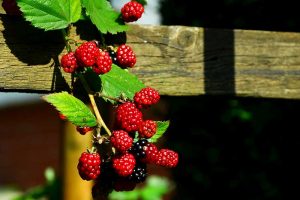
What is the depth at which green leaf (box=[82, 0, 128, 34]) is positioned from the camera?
1.58 m

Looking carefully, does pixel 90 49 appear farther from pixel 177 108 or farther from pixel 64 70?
pixel 177 108

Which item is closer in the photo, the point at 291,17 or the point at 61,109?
the point at 61,109

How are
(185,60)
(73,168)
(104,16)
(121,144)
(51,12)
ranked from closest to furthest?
(121,144)
(51,12)
(104,16)
(185,60)
(73,168)

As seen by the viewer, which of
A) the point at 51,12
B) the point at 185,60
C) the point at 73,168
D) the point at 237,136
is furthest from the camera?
the point at 237,136

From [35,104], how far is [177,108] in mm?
5305

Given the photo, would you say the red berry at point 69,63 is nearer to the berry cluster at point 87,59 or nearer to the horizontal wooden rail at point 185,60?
the berry cluster at point 87,59

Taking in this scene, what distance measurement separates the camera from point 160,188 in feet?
11.1

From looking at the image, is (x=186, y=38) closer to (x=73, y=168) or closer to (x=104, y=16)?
(x=104, y=16)

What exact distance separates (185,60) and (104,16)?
0.93 feet

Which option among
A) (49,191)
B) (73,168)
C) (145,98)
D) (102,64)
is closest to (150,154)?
(145,98)

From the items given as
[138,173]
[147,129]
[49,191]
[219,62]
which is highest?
[219,62]

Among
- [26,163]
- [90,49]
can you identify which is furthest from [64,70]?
[26,163]

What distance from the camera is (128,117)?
4.54 ft

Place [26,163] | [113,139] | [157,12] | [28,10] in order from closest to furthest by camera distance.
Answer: [113,139]
[28,10]
[157,12]
[26,163]
